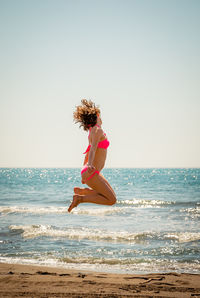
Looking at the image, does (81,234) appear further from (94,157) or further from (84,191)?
(94,157)

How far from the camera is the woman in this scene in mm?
4969

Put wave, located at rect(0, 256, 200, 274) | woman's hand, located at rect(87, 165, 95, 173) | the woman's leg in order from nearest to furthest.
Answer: woman's hand, located at rect(87, 165, 95, 173) → the woman's leg → wave, located at rect(0, 256, 200, 274)

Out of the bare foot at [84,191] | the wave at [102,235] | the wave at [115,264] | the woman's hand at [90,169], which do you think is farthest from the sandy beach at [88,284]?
the wave at [102,235]

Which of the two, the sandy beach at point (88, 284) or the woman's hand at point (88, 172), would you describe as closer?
the woman's hand at point (88, 172)

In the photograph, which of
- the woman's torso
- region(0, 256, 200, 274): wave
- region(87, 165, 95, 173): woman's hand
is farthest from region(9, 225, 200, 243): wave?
region(87, 165, 95, 173): woman's hand

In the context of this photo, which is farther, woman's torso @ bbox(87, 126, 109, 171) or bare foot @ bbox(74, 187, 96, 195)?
bare foot @ bbox(74, 187, 96, 195)

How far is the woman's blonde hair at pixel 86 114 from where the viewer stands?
5074 mm

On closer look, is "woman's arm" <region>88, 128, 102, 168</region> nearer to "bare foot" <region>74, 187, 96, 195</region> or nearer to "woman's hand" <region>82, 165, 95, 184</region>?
"woman's hand" <region>82, 165, 95, 184</region>

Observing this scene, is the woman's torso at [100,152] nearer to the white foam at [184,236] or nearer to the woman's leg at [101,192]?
the woman's leg at [101,192]

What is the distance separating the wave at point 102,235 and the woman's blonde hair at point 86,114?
769 centimetres

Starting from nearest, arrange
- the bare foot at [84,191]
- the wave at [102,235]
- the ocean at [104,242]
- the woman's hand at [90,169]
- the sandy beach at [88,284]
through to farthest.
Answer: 1. the woman's hand at [90,169]
2. the bare foot at [84,191]
3. the sandy beach at [88,284]
4. the ocean at [104,242]
5. the wave at [102,235]

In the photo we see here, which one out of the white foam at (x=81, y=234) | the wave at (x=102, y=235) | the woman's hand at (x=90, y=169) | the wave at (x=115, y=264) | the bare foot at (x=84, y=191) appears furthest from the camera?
the white foam at (x=81, y=234)

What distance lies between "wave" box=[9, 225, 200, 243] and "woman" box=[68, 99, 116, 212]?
718cm

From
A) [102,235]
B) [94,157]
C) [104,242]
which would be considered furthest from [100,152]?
[102,235]
